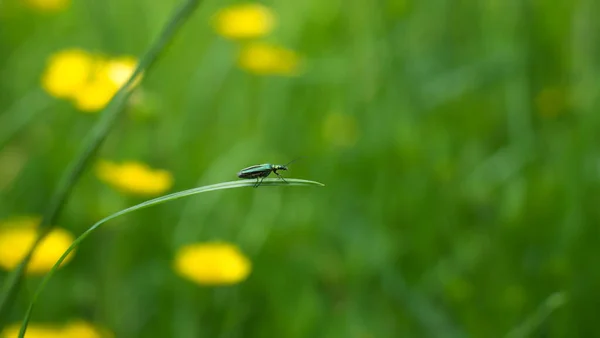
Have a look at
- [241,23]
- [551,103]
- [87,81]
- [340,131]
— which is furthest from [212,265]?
[551,103]

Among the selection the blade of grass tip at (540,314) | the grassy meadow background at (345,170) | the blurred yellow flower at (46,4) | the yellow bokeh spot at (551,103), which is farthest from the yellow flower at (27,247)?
the yellow bokeh spot at (551,103)

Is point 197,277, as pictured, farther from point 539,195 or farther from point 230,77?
point 230,77

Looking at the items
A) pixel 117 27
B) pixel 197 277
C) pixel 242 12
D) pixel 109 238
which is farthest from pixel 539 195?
pixel 117 27

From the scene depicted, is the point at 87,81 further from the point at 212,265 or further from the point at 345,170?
the point at 345,170

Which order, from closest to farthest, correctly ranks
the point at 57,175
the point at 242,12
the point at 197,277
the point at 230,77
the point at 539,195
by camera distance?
the point at 197,277, the point at 539,195, the point at 57,175, the point at 242,12, the point at 230,77

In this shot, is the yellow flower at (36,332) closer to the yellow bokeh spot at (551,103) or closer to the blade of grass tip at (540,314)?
the blade of grass tip at (540,314)

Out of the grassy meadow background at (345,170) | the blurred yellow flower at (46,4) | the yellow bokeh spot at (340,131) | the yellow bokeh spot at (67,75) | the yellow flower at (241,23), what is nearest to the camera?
the grassy meadow background at (345,170)
